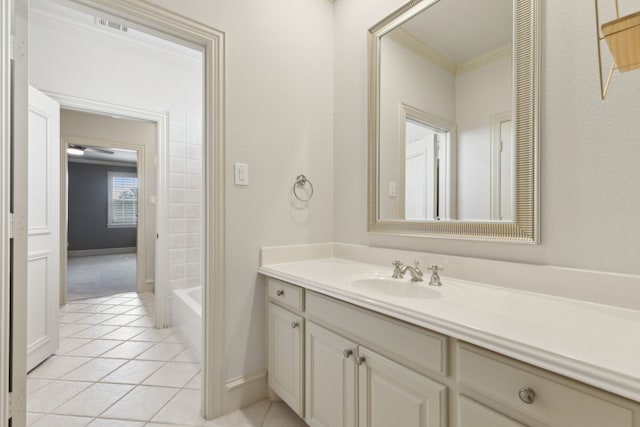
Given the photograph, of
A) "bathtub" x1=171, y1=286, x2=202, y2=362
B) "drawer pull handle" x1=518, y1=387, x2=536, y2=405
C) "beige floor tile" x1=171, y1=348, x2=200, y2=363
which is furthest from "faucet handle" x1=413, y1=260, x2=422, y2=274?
"beige floor tile" x1=171, y1=348, x2=200, y2=363

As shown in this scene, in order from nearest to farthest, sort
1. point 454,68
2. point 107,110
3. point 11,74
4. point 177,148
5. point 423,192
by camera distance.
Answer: point 11,74
point 454,68
point 423,192
point 107,110
point 177,148

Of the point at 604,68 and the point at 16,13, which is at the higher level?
the point at 16,13

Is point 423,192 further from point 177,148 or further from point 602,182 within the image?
point 177,148

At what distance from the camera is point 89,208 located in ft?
26.1

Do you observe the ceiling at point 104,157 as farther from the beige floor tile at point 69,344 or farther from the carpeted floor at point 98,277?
the beige floor tile at point 69,344

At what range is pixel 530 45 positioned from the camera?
3.78ft

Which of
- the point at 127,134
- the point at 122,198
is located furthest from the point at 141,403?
the point at 122,198

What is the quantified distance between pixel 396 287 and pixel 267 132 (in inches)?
44.2

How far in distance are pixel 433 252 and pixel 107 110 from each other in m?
2.97

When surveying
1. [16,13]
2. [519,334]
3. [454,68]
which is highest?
[16,13]

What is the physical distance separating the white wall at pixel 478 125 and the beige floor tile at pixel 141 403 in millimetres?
1927

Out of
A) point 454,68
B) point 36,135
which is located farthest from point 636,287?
point 36,135

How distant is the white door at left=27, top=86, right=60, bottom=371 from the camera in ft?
6.77

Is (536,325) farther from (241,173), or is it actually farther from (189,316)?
(189,316)
